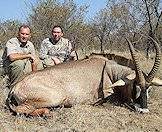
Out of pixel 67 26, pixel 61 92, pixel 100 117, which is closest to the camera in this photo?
pixel 100 117

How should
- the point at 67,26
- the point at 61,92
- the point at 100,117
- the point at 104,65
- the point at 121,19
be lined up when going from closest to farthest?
the point at 100,117
the point at 61,92
the point at 104,65
the point at 67,26
the point at 121,19

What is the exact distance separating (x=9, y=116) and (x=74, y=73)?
4.68 ft

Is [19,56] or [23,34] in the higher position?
[23,34]

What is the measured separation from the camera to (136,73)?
6.91 metres

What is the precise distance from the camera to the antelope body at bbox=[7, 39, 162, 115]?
659 cm

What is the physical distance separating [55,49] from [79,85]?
1.77 metres

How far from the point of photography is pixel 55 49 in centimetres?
859

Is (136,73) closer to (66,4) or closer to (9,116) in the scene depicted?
(9,116)

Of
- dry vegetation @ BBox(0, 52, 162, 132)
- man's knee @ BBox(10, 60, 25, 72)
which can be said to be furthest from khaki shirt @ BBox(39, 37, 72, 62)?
dry vegetation @ BBox(0, 52, 162, 132)

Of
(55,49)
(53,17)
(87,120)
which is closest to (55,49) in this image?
(55,49)

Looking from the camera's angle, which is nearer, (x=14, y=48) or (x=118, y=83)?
(x=118, y=83)

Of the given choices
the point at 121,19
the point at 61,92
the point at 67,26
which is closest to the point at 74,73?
the point at 61,92

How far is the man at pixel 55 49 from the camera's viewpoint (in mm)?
8508

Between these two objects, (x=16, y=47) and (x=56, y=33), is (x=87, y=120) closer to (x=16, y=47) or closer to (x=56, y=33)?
(x=16, y=47)
